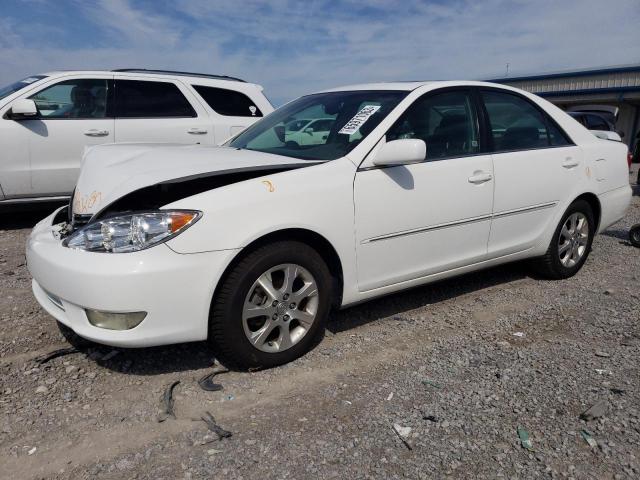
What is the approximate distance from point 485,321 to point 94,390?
8.39ft

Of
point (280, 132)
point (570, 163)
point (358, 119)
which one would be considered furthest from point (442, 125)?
point (570, 163)

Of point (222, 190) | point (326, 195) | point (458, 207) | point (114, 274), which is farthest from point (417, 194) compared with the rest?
point (114, 274)

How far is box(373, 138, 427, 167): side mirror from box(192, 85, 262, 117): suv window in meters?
4.44

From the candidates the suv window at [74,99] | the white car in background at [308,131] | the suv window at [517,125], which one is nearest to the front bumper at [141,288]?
the white car in background at [308,131]

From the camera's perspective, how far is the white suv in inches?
239

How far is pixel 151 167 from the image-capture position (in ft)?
10.2

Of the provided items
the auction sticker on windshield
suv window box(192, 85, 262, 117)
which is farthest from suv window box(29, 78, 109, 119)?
the auction sticker on windshield

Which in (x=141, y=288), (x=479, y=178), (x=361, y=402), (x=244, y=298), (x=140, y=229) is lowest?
(x=361, y=402)

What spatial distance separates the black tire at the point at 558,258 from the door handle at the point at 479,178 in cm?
105

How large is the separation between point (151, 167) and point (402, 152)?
56.5 inches

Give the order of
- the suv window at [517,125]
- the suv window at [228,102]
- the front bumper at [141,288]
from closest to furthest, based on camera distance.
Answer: the front bumper at [141,288], the suv window at [517,125], the suv window at [228,102]

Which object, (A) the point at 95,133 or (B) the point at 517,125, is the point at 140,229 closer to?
(B) the point at 517,125

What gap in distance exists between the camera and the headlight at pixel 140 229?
266cm

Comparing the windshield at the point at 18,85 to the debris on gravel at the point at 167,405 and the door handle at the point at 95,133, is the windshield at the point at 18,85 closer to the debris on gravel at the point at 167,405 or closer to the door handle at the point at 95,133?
the door handle at the point at 95,133
